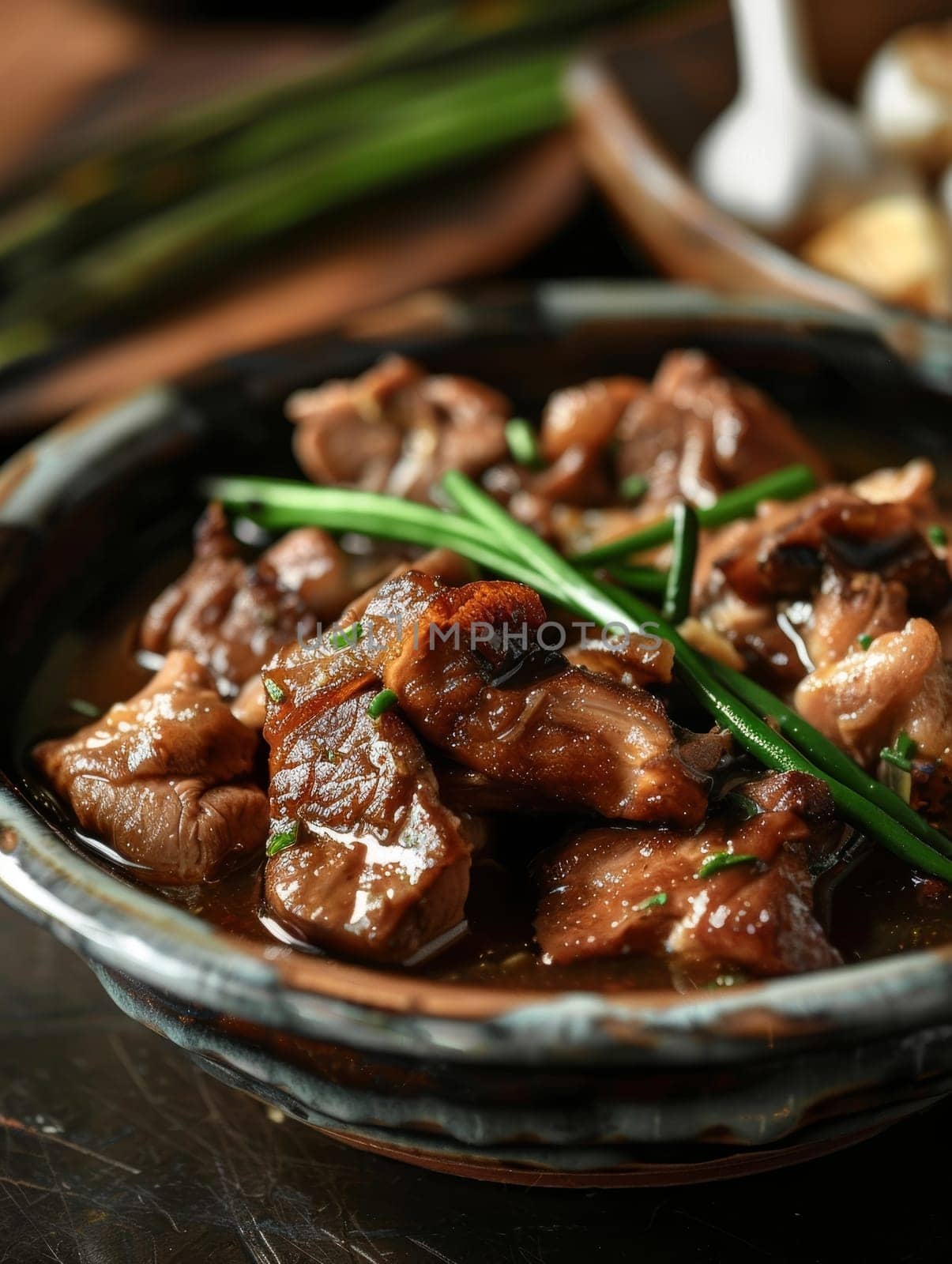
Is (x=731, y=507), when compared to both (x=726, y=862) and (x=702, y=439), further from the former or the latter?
(x=726, y=862)

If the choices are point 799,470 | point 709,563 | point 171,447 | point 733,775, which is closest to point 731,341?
point 799,470

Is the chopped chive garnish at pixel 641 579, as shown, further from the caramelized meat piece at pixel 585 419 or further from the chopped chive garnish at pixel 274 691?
the chopped chive garnish at pixel 274 691

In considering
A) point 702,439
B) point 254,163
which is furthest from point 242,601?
point 254,163

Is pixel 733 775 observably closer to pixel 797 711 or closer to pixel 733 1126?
pixel 797 711

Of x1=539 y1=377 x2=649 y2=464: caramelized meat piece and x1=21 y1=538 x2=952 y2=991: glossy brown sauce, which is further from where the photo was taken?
x1=539 y1=377 x2=649 y2=464: caramelized meat piece

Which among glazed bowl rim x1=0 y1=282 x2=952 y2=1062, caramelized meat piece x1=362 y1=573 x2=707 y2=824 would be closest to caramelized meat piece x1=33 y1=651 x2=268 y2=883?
glazed bowl rim x1=0 y1=282 x2=952 y2=1062

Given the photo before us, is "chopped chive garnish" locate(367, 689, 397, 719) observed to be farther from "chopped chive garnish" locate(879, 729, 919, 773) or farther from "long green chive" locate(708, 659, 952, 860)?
"chopped chive garnish" locate(879, 729, 919, 773)
